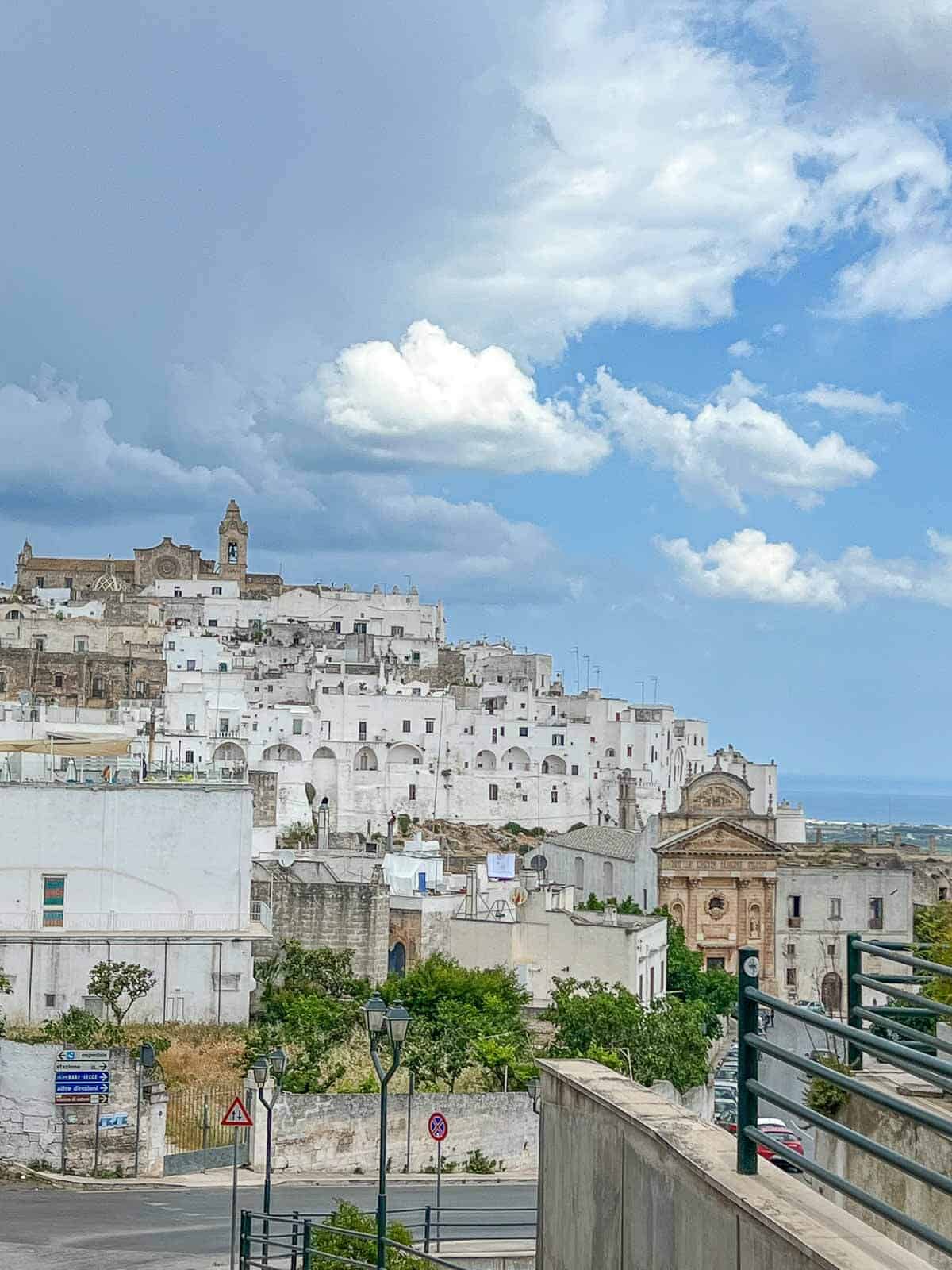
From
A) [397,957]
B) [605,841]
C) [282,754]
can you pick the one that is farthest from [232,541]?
[397,957]

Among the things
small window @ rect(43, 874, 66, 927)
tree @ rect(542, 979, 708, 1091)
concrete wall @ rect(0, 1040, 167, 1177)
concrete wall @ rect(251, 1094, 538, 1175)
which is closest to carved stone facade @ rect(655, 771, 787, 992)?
tree @ rect(542, 979, 708, 1091)

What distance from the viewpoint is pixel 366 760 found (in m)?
88.8

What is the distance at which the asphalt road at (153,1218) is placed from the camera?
19.0m

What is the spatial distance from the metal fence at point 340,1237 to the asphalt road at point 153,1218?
126 millimetres

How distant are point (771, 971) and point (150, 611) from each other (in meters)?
55.7

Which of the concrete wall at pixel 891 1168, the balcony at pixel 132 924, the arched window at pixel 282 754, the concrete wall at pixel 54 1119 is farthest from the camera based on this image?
the arched window at pixel 282 754

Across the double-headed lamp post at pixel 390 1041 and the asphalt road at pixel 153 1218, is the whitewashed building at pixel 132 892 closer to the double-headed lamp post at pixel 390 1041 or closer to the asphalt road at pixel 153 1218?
the asphalt road at pixel 153 1218

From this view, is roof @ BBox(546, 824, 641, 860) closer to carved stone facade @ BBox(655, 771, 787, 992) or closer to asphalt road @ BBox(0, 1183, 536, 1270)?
carved stone facade @ BBox(655, 771, 787, 992)

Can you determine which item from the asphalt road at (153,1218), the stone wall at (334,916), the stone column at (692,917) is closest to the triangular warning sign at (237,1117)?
the asphalt road at (153,1218)

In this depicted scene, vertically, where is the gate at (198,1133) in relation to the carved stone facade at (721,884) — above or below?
below

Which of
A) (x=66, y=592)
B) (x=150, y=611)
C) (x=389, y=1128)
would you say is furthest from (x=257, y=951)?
(x=66, y=592)

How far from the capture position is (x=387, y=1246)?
1520 cm

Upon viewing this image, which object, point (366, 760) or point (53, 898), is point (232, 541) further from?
point (53, 898)

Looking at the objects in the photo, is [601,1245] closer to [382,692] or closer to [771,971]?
[771,971]
